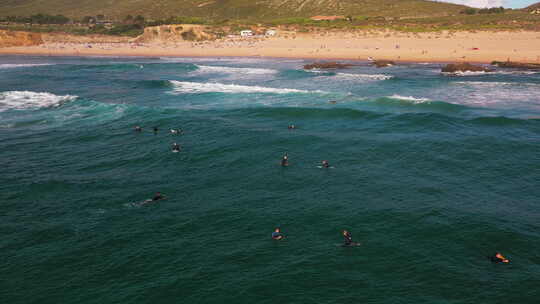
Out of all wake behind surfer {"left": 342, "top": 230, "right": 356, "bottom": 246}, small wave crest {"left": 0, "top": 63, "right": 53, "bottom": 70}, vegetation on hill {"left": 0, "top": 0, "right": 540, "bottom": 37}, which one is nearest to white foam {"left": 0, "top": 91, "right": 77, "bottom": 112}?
small wave crest {"left": 0, "top": 63, "right": 53, "bottom": 70}

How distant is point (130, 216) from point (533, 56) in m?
80.6

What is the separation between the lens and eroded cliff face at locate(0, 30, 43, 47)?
431 ft

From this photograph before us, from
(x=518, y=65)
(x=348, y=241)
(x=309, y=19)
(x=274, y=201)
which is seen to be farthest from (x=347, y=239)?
(x=309, y=19)

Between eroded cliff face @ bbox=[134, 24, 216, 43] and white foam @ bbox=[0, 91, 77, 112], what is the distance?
252 feet

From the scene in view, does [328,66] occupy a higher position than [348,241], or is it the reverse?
[328,66]

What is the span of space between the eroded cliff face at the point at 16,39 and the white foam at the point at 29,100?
3411 inches

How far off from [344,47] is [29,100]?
7332 cm

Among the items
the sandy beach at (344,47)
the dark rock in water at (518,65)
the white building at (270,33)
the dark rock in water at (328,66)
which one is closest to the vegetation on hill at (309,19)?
the white building at (270,33)

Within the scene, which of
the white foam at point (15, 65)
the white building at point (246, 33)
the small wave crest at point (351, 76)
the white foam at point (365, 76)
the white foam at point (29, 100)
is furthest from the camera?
the white building at point (246, 33)

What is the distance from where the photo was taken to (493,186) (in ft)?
90.0

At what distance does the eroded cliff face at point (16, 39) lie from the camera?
131 metres

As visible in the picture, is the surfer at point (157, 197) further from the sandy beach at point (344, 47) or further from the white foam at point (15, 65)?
the white foam at point (15, 65)

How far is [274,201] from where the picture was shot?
84.5ft

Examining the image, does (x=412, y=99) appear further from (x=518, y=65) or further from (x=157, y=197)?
(x=157, y=197)
